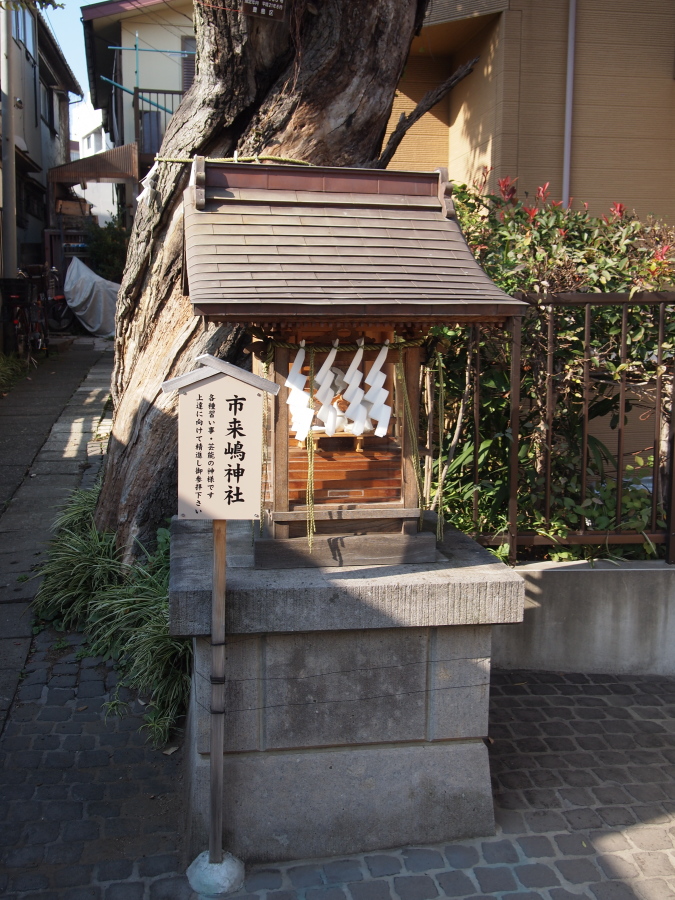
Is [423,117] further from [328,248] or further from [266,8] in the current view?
[328,248]

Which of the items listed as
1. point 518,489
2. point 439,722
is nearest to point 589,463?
point 518,489

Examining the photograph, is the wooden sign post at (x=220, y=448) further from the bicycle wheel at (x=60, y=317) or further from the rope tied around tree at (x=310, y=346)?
the bicycle wheel at (x=60, y=317)

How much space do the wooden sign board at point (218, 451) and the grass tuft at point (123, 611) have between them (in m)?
1.88

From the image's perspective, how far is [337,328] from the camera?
3740mm

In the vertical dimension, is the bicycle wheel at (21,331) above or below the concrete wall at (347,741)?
above

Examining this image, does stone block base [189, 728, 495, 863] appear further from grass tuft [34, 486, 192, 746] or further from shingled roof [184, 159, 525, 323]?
shingled roof [184, 159, 525, 323]

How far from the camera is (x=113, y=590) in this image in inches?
224

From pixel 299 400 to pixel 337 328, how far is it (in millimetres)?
396

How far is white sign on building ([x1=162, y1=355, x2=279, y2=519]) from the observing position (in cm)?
328

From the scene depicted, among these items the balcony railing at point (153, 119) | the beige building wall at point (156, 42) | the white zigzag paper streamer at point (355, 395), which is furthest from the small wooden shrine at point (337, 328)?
the beige building wall at point (156, 42)

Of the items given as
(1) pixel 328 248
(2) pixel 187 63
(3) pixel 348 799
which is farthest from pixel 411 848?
(2) pixel 187 63

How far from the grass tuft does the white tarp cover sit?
1307 centimetres

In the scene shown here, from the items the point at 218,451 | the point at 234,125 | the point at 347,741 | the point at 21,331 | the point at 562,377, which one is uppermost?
the point at 234,125

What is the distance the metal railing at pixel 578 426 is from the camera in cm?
536
